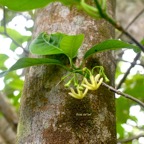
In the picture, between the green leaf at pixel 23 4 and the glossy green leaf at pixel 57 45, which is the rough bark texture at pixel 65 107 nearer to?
the glossy green leaf at pixel 57 45

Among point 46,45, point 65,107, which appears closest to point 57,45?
point 46,45

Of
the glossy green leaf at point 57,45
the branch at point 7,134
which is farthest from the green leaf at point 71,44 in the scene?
the branch at point 7,134

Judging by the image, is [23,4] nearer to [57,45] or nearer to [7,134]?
[57,45]

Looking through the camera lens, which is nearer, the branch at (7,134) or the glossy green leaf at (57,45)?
the glossy green leaf at (57,45)

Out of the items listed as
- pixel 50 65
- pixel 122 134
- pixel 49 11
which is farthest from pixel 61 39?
pixel 122 134

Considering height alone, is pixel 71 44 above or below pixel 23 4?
below

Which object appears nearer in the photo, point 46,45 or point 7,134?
point 46,45
